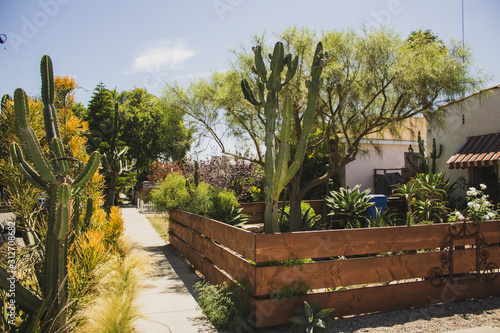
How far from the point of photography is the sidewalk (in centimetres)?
414

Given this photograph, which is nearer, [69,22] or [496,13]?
[69,22]

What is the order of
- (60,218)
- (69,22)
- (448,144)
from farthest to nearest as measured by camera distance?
→ (448,144) < (69,22) < (60,218)

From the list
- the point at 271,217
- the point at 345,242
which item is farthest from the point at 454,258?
the point at 271,217

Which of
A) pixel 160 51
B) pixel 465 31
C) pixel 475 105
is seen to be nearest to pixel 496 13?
pixel 465 31

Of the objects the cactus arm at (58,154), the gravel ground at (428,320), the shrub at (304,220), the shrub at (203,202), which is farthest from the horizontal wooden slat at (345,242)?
the shrub at (203,202)

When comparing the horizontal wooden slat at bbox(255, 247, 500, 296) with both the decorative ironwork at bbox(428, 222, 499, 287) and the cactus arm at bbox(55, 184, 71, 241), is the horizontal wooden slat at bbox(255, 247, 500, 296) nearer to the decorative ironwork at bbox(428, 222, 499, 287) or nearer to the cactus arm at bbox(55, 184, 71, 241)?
the decorative ironwork at bbox(428, 222, 499, 287)

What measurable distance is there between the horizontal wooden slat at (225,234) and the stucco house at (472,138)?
538 cm

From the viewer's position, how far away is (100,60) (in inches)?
272

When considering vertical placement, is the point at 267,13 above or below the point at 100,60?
above

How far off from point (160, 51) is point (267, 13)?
255 cm

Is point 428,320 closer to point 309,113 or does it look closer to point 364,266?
point 364,266

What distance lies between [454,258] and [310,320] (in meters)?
2.45

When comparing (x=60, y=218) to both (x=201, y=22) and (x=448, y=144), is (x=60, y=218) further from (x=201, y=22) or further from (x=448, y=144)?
(x=448, y=144)

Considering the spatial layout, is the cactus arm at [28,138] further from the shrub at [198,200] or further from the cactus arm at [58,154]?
the shrub at [198,200]
